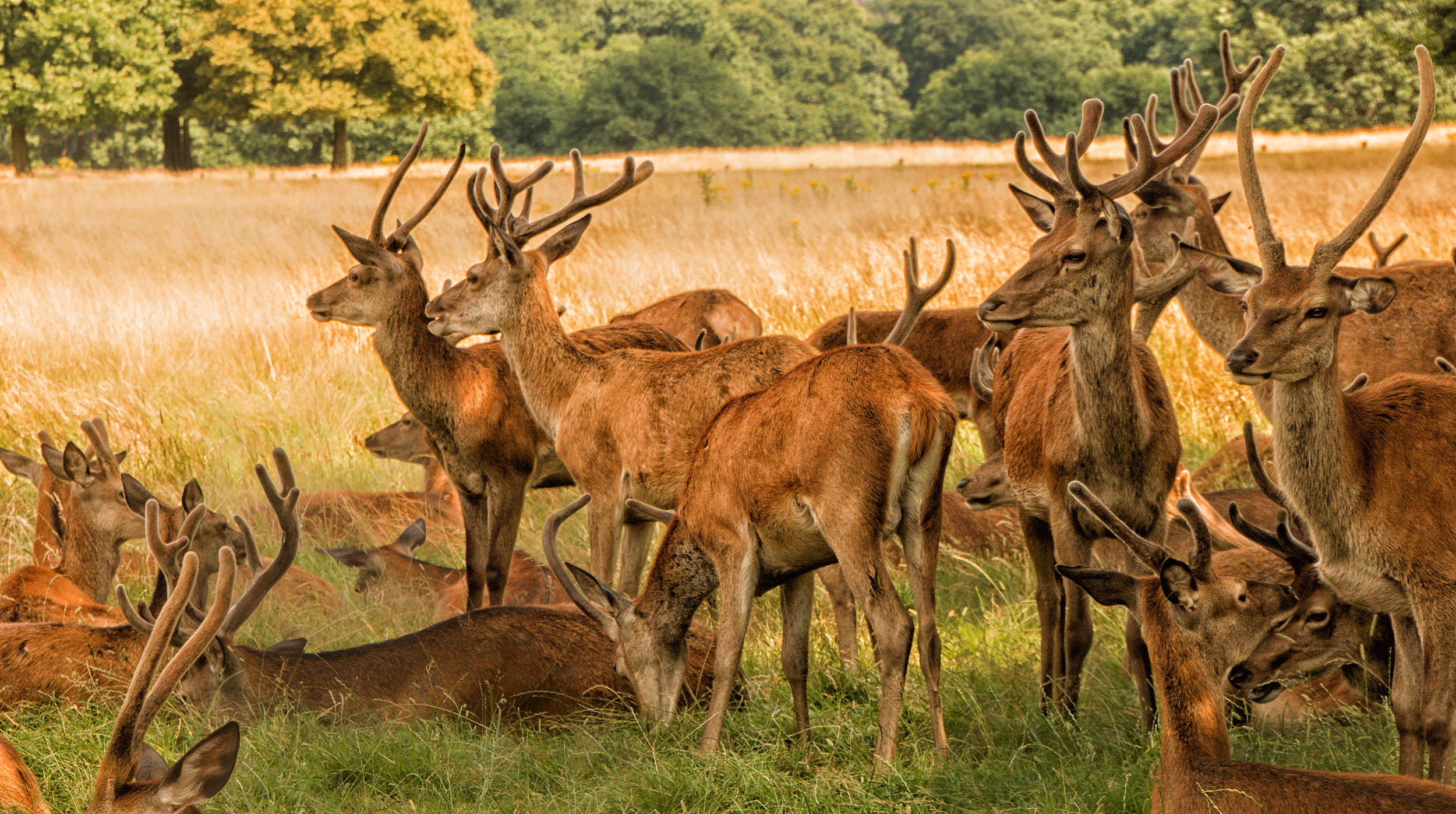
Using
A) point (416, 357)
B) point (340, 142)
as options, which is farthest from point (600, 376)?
point (340, 142)

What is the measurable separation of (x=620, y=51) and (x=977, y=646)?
59724 millimetres

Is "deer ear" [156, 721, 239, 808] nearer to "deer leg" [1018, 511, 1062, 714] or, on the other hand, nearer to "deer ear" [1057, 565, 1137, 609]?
"deer ear" [1057, 565, 1137, 609]

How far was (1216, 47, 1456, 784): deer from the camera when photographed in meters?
3.60

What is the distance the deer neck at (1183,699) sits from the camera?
3.33m

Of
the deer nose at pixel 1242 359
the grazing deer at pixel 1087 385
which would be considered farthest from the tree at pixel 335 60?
the deer nose at pixel 1242 359

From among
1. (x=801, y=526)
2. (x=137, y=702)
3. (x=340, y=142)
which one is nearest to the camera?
(x=137, y=702)

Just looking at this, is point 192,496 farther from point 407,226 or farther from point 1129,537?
point 1129,537

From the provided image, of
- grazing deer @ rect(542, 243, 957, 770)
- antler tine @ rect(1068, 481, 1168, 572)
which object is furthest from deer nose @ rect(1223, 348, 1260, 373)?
grazing deer @ rect(542, 243, 957, 770)

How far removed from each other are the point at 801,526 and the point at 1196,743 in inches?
55.6

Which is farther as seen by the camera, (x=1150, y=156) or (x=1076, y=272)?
(x=1150, y=156)

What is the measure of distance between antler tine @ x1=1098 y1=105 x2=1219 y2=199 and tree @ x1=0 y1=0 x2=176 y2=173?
3905 cm

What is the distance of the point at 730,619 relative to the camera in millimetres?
4406

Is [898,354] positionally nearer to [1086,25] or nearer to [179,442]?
[179,442]

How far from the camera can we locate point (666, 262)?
14523 mm
